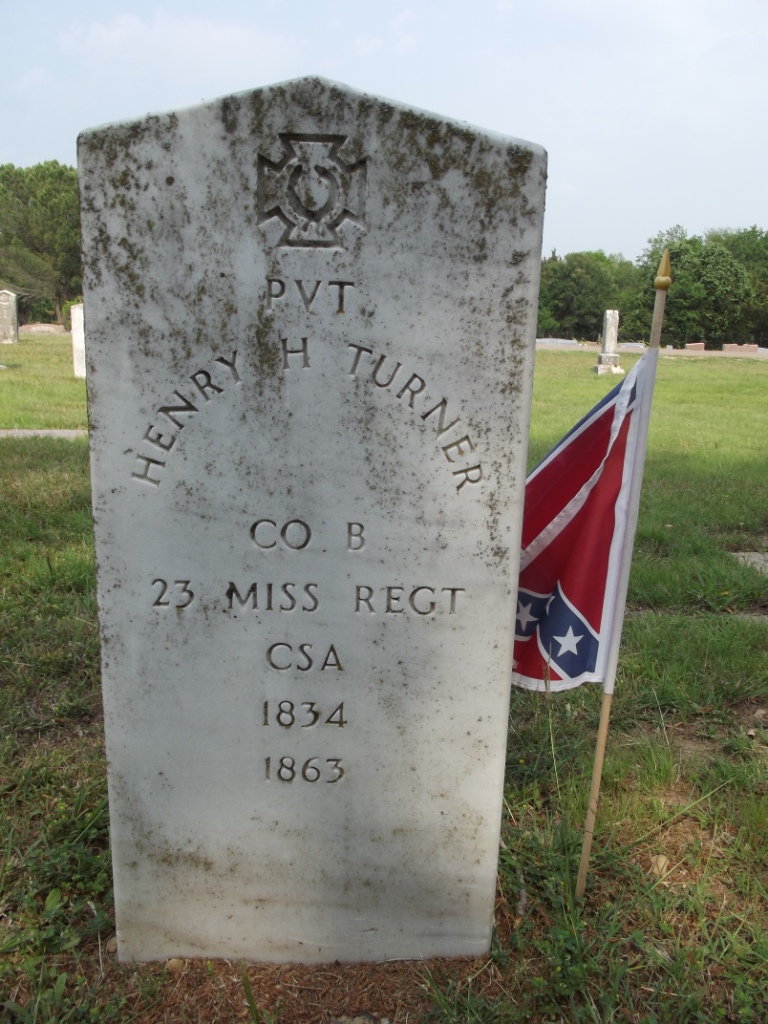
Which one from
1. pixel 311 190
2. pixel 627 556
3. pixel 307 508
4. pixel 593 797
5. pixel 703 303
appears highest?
pixel 703 303

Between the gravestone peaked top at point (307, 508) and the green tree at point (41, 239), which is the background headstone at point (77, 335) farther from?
the green tree at point (41, 239)

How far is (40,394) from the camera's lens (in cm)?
1061

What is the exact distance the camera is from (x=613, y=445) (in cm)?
207

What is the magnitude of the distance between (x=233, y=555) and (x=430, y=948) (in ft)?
3.79

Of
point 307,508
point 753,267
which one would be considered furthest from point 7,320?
point 753,267

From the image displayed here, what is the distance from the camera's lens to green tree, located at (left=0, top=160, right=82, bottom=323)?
47188 millimetres

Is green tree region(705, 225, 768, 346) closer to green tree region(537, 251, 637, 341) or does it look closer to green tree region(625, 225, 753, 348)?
green tree region(625, 225, 753, 348)

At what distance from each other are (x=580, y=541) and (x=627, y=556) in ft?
0.42

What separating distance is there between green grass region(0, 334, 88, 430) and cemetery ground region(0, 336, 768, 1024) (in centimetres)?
462

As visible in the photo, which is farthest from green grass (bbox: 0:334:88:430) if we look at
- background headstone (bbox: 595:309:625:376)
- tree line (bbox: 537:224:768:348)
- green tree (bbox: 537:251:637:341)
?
green tree (bbox: 537:251:637:341)

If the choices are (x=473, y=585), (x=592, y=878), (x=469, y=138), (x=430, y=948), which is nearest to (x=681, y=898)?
(x=592, y=878)

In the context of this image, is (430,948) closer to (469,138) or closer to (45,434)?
(469,138)

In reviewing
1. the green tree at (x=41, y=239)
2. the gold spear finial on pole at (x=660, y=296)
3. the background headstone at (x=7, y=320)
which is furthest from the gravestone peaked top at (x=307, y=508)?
the green tree at (x=41, y=239)

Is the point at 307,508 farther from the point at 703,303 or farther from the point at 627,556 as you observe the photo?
the point at 703,303
